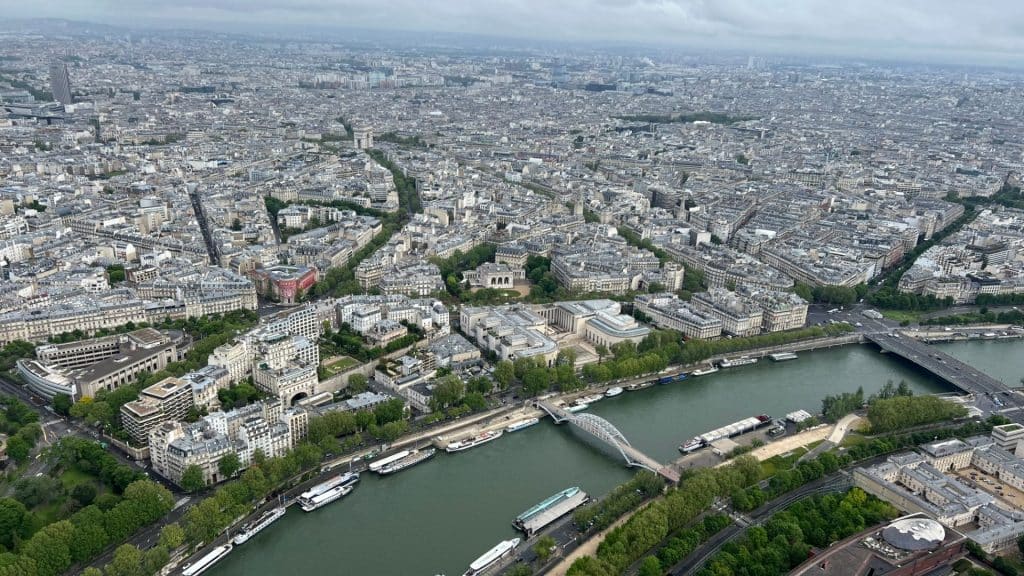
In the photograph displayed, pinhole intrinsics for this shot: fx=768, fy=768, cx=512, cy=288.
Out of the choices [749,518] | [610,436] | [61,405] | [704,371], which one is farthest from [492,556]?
[61,405]

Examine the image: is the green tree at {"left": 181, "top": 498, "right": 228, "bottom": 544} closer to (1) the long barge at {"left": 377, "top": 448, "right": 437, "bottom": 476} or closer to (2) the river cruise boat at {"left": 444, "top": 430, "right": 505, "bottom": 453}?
(1) the long barge at {"left": 377, "top": 448, "right": 437, "bottom": 476}

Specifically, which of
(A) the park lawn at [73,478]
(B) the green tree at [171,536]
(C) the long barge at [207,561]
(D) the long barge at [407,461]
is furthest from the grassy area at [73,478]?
(D) the long barge at [407,461]

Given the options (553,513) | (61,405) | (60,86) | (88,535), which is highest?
(88,535)

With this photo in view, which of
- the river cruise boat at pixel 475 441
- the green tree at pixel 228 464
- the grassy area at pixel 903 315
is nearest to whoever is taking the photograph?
the green tree at pixel 228 464

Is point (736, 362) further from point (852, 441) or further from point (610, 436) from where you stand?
point (610, 436)

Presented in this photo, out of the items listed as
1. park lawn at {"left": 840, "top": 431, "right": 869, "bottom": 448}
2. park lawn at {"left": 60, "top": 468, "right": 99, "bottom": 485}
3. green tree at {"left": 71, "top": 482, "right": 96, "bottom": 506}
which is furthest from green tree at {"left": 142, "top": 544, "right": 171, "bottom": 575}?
park lawn at {"left": 840, "top": 431, "right": 869, "bottom": 448}

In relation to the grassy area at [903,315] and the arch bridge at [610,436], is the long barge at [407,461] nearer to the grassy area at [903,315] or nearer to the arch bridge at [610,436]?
the arch bridge at [610,436]
